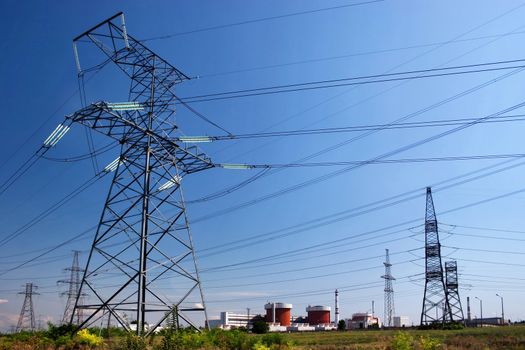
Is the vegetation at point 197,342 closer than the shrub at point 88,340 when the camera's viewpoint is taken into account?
Yes

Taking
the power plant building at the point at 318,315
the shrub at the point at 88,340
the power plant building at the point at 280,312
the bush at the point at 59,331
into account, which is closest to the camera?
the shrub at the point at 88,340

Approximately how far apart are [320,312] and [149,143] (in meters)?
118

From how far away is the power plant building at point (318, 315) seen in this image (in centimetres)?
13612

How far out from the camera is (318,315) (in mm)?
137125

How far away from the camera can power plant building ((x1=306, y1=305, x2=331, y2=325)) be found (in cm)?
13612

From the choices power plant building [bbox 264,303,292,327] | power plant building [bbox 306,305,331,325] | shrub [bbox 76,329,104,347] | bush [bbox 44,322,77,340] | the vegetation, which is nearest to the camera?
the vegetation

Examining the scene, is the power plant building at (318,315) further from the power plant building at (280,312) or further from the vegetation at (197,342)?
the vegetation at (197,342)

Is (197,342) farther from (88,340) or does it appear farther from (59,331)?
(59,331)

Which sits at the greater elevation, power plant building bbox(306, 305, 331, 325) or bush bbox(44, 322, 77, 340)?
bush bbox(44, 322, 77, 340)

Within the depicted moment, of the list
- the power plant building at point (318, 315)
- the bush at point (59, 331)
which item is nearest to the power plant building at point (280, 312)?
the power plant building at point (318, 315)

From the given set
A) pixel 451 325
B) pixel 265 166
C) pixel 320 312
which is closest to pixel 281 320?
pixel 320 312

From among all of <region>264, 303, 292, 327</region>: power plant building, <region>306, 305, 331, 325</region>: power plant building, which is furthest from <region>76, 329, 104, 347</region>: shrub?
<region>306, 305, 331, 325</region>: power plant building

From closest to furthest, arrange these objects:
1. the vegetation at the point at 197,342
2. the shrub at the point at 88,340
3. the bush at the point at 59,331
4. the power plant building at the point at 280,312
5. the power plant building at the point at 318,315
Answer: the vegetation at the point at 197,342 < the shrub at the point at 88,340 < the bush at the point at 59,331 < the power plant building at the point at 280,312 < the power plant building at the point at 318,315

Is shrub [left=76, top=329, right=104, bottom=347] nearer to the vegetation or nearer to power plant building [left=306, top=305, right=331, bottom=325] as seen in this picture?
the vegetation
